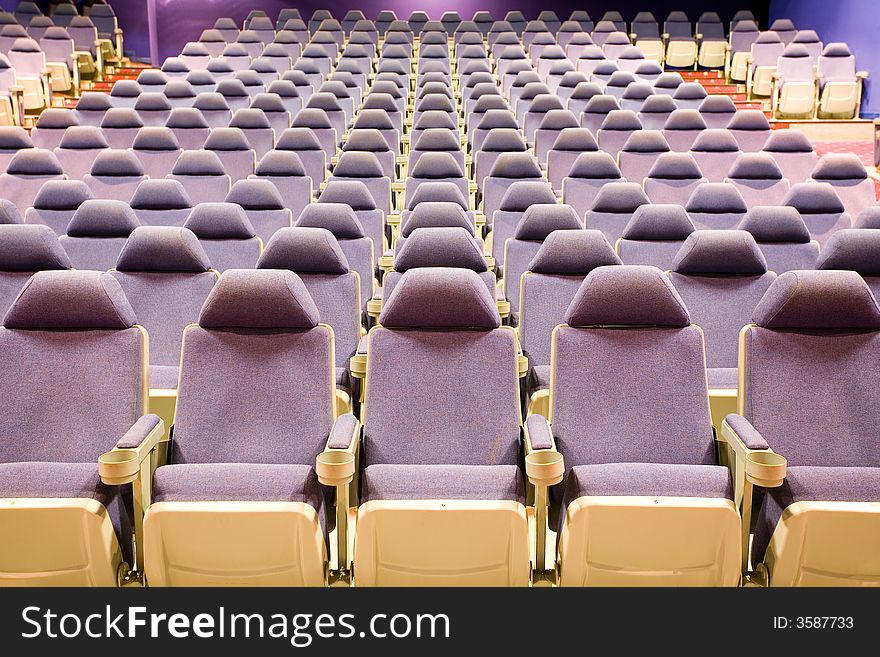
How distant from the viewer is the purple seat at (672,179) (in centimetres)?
418

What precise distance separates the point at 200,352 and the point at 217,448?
253mm

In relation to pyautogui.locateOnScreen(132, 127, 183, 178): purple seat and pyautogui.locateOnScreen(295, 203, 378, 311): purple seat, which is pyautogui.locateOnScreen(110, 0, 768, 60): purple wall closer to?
pyautogui.locateOnScreen(132, 127, 183, 178): purple seat

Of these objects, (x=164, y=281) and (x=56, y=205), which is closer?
(x=164, y=281)

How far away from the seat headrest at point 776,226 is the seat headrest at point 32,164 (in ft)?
11.5

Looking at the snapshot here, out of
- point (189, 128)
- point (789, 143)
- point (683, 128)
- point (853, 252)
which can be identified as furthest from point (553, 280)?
point (189, 128)

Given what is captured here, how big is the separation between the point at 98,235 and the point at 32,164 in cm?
150

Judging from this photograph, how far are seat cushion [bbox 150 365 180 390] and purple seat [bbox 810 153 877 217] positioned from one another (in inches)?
132

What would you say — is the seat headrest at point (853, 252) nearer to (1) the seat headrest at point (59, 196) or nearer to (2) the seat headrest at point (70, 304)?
(2) the seat headrest at point (70, 304)

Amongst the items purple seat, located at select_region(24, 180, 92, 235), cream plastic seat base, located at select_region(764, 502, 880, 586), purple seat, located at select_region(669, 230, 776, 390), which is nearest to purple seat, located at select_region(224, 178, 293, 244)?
purple seat, located at select_region(24, 180, 92, 235)

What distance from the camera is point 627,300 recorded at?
80.3 inches

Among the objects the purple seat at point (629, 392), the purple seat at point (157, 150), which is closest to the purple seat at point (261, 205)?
the purple seat at point (157, 150)

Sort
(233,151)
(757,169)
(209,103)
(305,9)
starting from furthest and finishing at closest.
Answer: (305,9) → (209,103) → (233,151) → (757,169)

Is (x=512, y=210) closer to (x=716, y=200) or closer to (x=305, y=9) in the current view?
(x=716, y=200)
